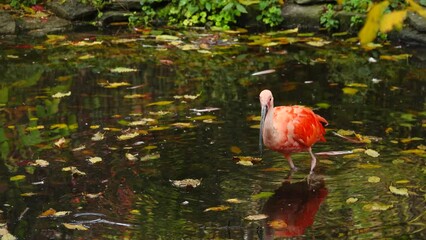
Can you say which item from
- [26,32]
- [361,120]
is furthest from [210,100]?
[26,32]

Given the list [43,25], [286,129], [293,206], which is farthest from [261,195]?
[43,25]

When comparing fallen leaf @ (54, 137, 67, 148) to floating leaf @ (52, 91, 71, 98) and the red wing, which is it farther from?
the red wing

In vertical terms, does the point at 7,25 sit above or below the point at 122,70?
above

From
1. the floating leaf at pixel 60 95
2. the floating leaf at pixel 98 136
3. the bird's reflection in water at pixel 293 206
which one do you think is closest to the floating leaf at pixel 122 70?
the floating leaf at pixel 60 95

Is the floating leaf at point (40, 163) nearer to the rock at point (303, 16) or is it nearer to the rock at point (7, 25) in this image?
the rock at point (7, 25)

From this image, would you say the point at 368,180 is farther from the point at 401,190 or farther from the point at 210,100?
the point at 210,100

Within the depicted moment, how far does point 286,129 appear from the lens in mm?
6004

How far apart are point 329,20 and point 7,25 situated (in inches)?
185

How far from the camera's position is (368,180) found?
19.5ft

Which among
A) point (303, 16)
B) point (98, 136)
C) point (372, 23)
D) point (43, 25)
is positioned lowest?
point (98, 136)

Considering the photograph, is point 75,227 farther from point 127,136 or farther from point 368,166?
point 368,166

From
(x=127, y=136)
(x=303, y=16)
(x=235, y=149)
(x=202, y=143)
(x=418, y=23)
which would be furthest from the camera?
(x=303, y=16)

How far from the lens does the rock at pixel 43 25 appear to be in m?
12.1

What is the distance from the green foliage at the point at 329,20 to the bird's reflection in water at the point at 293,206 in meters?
5.83
